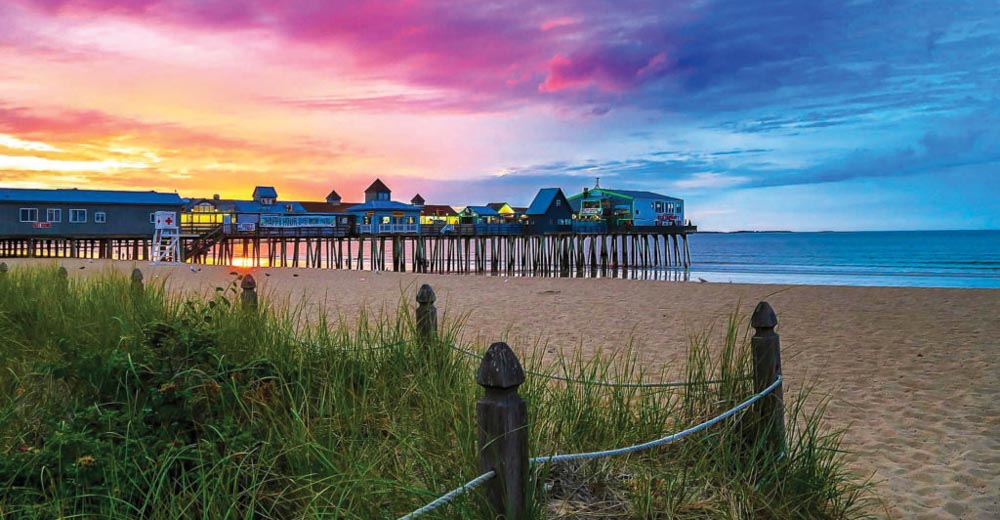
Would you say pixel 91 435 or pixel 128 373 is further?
pixel 128 373

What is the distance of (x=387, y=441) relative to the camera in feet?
10.0

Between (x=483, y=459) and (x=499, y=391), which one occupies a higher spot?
(x=499, y=391)

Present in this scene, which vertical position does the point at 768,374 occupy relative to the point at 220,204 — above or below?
below

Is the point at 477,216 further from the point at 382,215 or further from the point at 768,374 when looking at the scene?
the point at 768,374

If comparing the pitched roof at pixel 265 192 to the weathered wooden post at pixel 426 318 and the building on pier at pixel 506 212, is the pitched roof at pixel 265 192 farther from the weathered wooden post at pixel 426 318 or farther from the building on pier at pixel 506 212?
the weathered wooden post at pixel 426 318

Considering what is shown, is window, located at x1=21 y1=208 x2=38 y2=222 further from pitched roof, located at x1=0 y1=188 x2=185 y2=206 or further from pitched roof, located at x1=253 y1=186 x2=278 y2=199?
pitched roof, located at x1=253 y1=186 x2=278 y2=199

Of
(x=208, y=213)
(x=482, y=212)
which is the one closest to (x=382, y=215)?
(x=208, y=213)

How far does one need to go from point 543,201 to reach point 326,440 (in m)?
56.3

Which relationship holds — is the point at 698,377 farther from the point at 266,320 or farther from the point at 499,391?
the point at 266,320

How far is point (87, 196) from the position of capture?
137ft

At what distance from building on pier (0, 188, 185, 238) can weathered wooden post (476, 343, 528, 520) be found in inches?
1838

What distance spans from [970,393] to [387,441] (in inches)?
260

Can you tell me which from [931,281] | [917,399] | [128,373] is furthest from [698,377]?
[931,281]

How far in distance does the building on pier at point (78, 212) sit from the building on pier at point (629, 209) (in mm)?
37571
